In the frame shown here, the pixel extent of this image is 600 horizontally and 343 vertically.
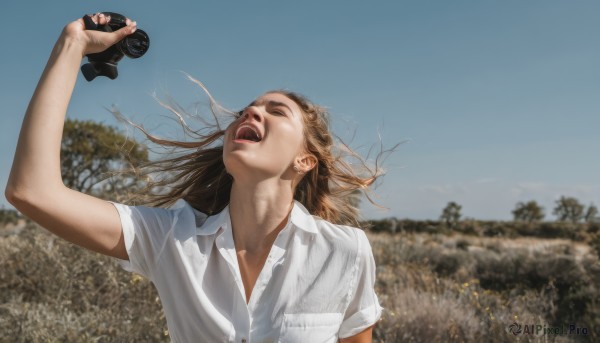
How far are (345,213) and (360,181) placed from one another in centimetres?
21

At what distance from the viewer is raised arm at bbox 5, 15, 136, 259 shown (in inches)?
82.7

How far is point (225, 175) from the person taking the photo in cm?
332

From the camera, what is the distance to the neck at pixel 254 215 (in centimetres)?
287

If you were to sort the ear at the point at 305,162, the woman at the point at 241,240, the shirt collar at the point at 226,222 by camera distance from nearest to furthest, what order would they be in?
the woman at the point at 241,240 < the shirt collar at the point at 226,222 < the ear at the point at 305,162

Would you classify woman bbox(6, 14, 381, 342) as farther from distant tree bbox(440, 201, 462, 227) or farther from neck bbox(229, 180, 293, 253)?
distant tree bbox(440, 201, 462, 227)

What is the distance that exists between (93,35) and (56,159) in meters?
0.50

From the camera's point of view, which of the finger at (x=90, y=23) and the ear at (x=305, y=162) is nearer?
the finger at (x=90, y=23)

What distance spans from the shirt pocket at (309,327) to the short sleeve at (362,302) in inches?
5.5

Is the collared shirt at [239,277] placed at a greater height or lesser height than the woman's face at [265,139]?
lesser

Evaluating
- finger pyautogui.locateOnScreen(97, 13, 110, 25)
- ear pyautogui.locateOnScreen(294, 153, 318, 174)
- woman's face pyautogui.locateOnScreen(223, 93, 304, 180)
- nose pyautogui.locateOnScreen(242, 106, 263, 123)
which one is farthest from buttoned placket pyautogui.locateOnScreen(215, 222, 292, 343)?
finger pyautogui.locateOnScreen(97, 13, 110, 25)

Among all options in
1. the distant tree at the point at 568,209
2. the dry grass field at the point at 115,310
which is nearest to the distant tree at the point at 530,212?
the distant tree at the point at 568,209

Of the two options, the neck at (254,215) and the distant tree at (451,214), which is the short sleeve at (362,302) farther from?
the distant tree at (451,214)

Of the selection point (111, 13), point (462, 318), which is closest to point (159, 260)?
point (111, 13)

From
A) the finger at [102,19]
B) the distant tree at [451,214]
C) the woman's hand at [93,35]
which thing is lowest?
the distant tree at [451,214]
